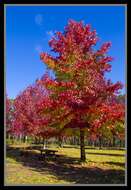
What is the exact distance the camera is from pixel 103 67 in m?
14.0

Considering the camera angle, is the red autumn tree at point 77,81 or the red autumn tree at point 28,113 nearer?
the red autumn tree at point 77,81

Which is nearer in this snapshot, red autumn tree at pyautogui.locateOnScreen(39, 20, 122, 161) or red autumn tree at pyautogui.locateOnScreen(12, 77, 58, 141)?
red autumn tree at pyautogui.locateOnScreen(39, 20, 122, 161)

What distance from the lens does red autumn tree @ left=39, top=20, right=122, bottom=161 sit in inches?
491

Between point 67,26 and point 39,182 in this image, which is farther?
point 67,26

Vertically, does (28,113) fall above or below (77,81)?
below

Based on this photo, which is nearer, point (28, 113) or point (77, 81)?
point (77, 81)

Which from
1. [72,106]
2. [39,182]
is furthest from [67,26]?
[39,182]

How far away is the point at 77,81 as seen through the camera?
42.8 ft

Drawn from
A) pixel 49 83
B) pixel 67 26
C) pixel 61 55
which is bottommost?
pixel 49 83

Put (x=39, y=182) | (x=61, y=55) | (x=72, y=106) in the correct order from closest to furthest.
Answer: (x=39, y=182), (x=72, y=106), (x=61, y=55)

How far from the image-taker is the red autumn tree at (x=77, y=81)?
40.9 feet

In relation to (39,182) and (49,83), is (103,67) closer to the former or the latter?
(49,83)
